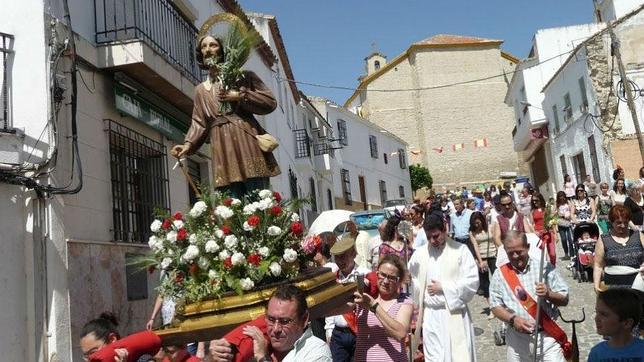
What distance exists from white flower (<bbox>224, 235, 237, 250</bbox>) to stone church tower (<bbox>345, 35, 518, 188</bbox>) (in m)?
49.3

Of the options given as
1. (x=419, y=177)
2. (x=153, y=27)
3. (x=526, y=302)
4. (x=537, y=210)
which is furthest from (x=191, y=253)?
(x=419, y=177)

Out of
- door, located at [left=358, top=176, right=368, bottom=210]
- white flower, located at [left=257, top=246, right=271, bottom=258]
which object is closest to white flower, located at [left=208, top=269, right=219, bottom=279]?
white flower, located at [left=257, top=246, right=271, bottom=258]

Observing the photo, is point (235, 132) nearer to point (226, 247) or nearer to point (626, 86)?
point (226, 247)

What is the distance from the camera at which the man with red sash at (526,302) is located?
14.7 feet

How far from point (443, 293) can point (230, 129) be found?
215cm

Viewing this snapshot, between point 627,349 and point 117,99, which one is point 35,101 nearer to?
point 117,99

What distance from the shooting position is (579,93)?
2206cm

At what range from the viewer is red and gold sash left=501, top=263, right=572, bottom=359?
448 centimetres

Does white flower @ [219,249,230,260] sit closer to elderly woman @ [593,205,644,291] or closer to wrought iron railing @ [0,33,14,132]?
elderly woman @ [593,205,644,291]

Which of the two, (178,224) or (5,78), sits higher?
(5,78)

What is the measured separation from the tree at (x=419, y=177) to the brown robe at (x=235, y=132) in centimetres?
4468

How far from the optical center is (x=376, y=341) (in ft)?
14.2

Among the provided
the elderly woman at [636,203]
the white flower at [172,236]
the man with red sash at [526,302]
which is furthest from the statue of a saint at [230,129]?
the elderly woman at [636,203]

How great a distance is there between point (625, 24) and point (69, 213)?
769 inches
